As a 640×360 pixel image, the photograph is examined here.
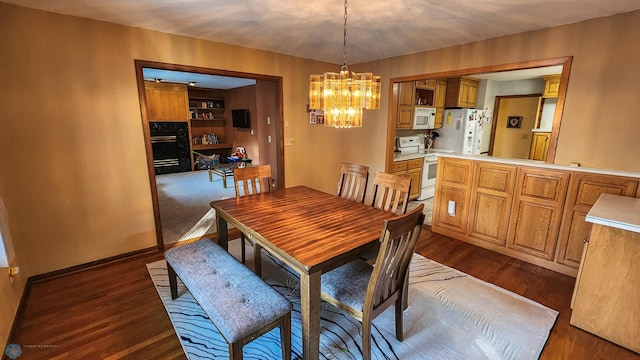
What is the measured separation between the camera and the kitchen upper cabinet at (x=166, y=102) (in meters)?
6.75

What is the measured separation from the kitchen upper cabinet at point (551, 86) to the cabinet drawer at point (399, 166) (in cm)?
301

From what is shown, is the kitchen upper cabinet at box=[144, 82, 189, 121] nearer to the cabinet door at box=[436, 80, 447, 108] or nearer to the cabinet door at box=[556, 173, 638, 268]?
the cabinet door at box=[436, 80, 447, 108]

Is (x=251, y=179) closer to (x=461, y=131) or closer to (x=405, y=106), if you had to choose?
(x=405, y=106)

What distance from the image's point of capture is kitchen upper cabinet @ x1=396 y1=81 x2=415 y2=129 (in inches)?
178

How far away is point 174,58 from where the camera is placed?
2.92m

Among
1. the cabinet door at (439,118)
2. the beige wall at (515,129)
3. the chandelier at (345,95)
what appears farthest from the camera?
the beige wall at (515,129)

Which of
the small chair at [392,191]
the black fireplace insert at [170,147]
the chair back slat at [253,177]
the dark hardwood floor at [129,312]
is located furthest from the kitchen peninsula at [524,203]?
the black fireplace insert at [170,147]

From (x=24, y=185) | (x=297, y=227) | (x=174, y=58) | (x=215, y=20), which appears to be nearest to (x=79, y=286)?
(x=24, y=185)

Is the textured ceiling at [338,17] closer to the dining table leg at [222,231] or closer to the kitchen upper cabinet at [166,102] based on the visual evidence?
the dining table leg at [222,231]

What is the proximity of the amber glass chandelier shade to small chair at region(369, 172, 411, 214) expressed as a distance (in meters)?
0.67

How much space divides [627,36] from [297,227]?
3123 mm

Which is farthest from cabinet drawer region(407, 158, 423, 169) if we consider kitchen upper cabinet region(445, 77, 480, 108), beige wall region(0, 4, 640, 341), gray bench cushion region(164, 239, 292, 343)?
gray bench cushion region(164, 239, 292, 343)

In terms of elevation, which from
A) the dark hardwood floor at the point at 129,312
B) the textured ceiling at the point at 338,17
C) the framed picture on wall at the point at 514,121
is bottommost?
the dark hardwood floor at the point at 129,312

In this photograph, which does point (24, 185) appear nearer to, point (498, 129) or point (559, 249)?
point (559, 249)
